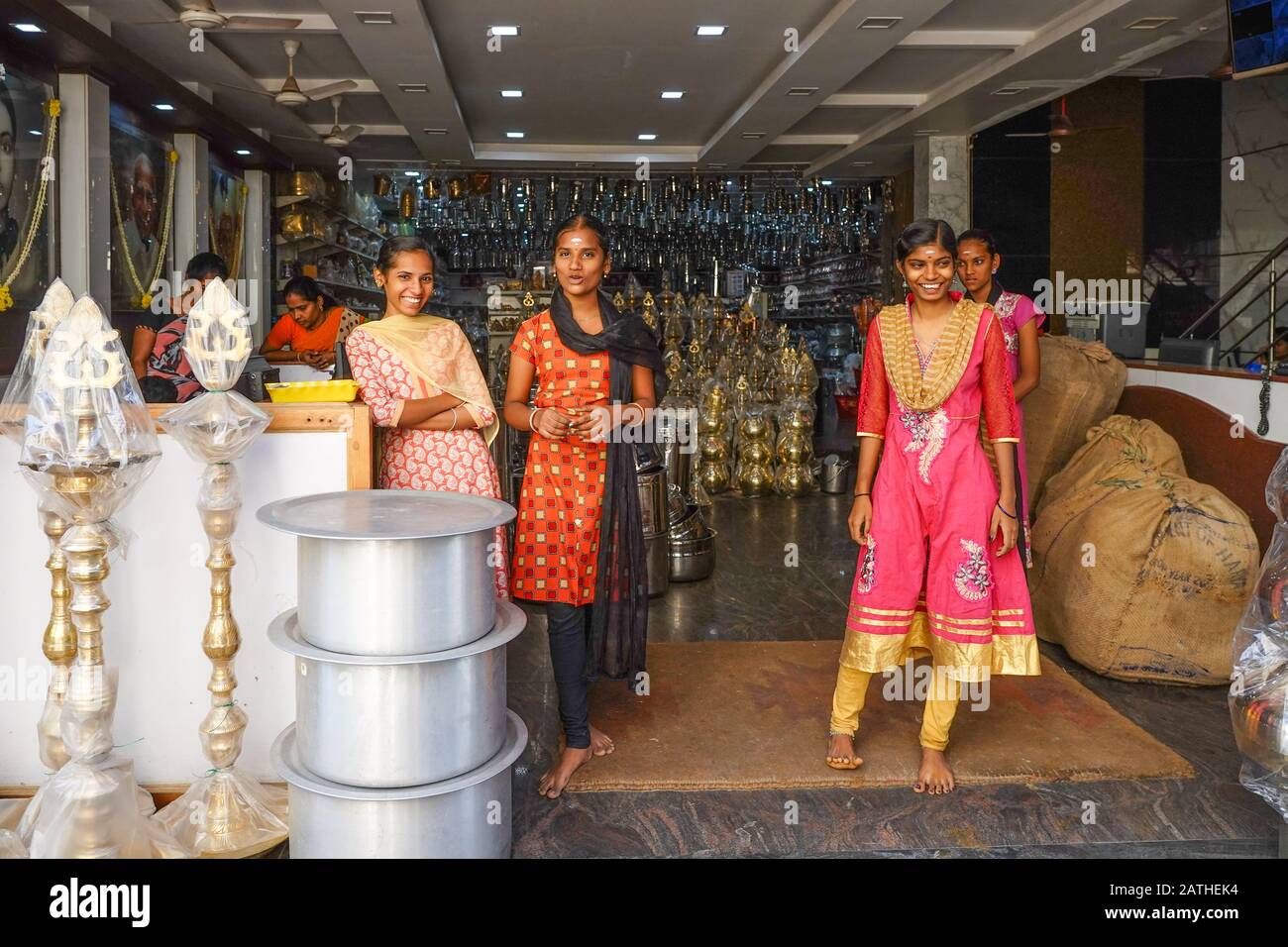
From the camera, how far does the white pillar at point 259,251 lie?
31.7ft

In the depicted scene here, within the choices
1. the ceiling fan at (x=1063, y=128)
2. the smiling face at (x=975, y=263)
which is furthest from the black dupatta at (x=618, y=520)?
the ceiling fan at (x=1063, y=128)

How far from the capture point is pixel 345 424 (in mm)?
2602

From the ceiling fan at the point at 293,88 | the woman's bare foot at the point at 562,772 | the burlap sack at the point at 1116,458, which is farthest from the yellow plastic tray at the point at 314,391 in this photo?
the ceiling fan at the point at 293,88

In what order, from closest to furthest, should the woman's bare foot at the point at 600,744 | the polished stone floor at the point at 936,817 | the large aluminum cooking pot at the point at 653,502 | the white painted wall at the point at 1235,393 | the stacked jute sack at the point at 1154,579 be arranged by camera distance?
the polished stone floor at the point at 936,817, the woman's bare foot at the point at 600,744, the stacked jute sack at the point at 1154,579, the white painted wall at the point at 1235,393, the large aluminum cooking pot at the point at 653,502

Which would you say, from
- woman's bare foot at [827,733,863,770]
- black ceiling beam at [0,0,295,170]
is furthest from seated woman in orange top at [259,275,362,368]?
woman's bare foot at [827,733,863,770]

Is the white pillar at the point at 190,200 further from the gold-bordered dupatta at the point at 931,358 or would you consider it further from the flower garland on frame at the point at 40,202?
the gold-bordered dupatta at the point at 931,358

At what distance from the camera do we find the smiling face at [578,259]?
274cm

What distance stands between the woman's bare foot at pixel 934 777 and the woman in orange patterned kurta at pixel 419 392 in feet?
3.89

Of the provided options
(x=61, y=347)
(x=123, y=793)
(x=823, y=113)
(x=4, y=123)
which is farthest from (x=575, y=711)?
(x=823, y=113)

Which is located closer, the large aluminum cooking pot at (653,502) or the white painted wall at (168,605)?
the white painted wall at (168,605)

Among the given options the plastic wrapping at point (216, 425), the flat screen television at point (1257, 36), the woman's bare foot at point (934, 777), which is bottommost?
the woman's bare foot at point (934, 777)

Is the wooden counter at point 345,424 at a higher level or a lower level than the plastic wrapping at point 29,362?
lower

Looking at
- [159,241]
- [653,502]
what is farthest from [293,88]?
[653,502]

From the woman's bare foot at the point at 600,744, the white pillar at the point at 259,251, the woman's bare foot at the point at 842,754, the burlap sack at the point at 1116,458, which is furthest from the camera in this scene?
the white pillar at the point at 259,251
